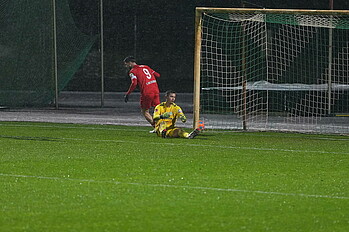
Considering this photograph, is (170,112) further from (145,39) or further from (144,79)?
(145,39)

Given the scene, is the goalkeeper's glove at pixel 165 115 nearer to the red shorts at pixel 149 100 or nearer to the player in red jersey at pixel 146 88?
the player in red jersey at pixel 146 88

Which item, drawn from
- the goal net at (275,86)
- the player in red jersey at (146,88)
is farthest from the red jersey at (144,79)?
the goal net at (275,86)

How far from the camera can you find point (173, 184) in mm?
9453

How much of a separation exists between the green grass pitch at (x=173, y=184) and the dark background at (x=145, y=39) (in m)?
23.5

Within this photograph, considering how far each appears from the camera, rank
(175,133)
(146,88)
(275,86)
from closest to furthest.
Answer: (175,133), (146,88), (275,86)

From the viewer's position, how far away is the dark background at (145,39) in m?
38.8

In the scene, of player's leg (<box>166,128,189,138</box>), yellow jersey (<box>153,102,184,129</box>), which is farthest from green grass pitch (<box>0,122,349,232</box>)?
yellow jersey (<box>153,102,184,129</box>)

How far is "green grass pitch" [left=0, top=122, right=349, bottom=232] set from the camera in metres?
7.36

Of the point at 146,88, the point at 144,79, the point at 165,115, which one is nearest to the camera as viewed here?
the point at 165,115

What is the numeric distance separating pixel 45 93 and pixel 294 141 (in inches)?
477

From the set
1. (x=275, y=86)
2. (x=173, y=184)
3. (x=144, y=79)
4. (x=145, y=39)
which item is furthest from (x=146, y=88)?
(x=145, y=39)

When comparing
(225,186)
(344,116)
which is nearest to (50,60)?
(344,116)

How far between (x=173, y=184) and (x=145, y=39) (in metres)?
30.0

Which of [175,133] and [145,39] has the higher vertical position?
[145,39]
